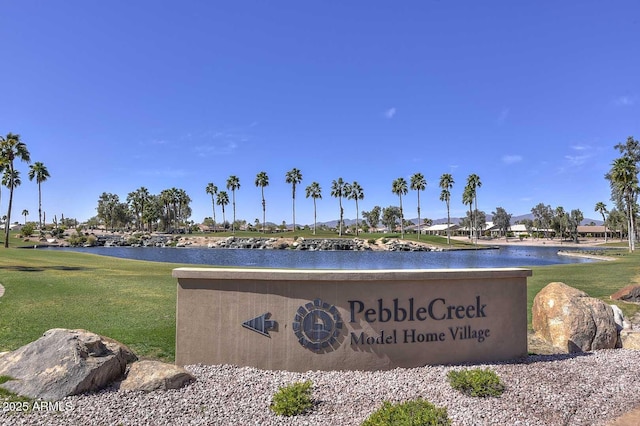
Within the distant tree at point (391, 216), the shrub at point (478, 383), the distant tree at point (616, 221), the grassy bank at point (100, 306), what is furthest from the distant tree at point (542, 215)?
the shrub at point (478, 383)

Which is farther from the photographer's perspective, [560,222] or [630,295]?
[560,222]

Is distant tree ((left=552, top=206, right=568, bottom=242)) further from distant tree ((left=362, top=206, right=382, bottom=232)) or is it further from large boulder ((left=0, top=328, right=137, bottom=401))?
large boulder ((left=0, top=328, right=137, bottom=401))

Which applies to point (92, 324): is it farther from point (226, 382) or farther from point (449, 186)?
point (449, 186)

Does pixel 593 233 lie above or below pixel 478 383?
below

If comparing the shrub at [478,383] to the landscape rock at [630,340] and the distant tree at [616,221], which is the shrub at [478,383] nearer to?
the landscape rock at [630,340]

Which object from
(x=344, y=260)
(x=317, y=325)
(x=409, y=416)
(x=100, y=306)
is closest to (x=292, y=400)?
(x=409, y=416)

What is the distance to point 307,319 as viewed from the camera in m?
6.99

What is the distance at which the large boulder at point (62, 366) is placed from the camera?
17.8ft

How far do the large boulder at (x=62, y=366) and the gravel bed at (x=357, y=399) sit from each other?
0.22m

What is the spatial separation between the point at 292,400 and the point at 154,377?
84.6 inches

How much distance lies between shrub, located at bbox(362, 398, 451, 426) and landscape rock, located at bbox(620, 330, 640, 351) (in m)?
6.40

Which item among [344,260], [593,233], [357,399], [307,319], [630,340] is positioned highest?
[307,319]

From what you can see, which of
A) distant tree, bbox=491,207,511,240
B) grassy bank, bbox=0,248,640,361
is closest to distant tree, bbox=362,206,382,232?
distant tree, bbox=491,207,511,240

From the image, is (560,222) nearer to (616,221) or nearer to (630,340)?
(616,221)
